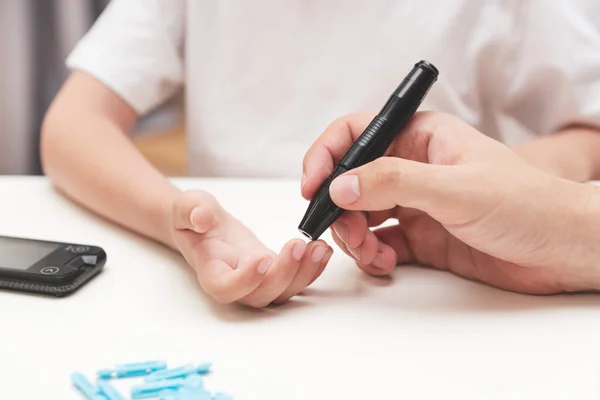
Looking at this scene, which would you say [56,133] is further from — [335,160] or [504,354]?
[504,354]

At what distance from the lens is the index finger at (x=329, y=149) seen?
487 mm

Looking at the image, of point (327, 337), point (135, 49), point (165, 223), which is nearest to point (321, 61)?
point (135, 49)

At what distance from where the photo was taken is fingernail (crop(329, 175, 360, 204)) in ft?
1.44

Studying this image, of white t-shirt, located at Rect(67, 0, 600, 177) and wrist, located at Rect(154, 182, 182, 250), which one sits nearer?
wrist, located at Rect(154, 182, 182, 250)

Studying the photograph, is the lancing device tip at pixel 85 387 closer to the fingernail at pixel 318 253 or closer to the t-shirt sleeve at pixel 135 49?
the fingernail at pixel 318 253

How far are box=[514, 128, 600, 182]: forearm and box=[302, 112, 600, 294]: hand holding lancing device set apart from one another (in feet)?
0.62

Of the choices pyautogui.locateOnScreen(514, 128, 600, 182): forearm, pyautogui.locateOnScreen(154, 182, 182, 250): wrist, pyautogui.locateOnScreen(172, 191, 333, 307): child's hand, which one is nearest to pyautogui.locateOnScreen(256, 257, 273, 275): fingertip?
pyautogui.locateOnScreen(172, 191, 333, 307): child's hand

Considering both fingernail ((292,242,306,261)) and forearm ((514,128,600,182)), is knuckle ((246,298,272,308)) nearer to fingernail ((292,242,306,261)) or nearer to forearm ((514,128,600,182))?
fingernail ((292,242,306,261))

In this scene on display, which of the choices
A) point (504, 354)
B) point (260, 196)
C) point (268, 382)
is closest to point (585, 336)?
point (504, 354)

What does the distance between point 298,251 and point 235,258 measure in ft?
0.20

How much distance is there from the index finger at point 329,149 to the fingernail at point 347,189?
44mm

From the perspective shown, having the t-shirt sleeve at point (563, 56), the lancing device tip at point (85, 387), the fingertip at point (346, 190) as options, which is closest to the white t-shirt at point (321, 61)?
the t-shirt sleeve at point (563, 56)

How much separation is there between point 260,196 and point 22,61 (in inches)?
22.4

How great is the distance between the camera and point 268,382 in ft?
1.20
